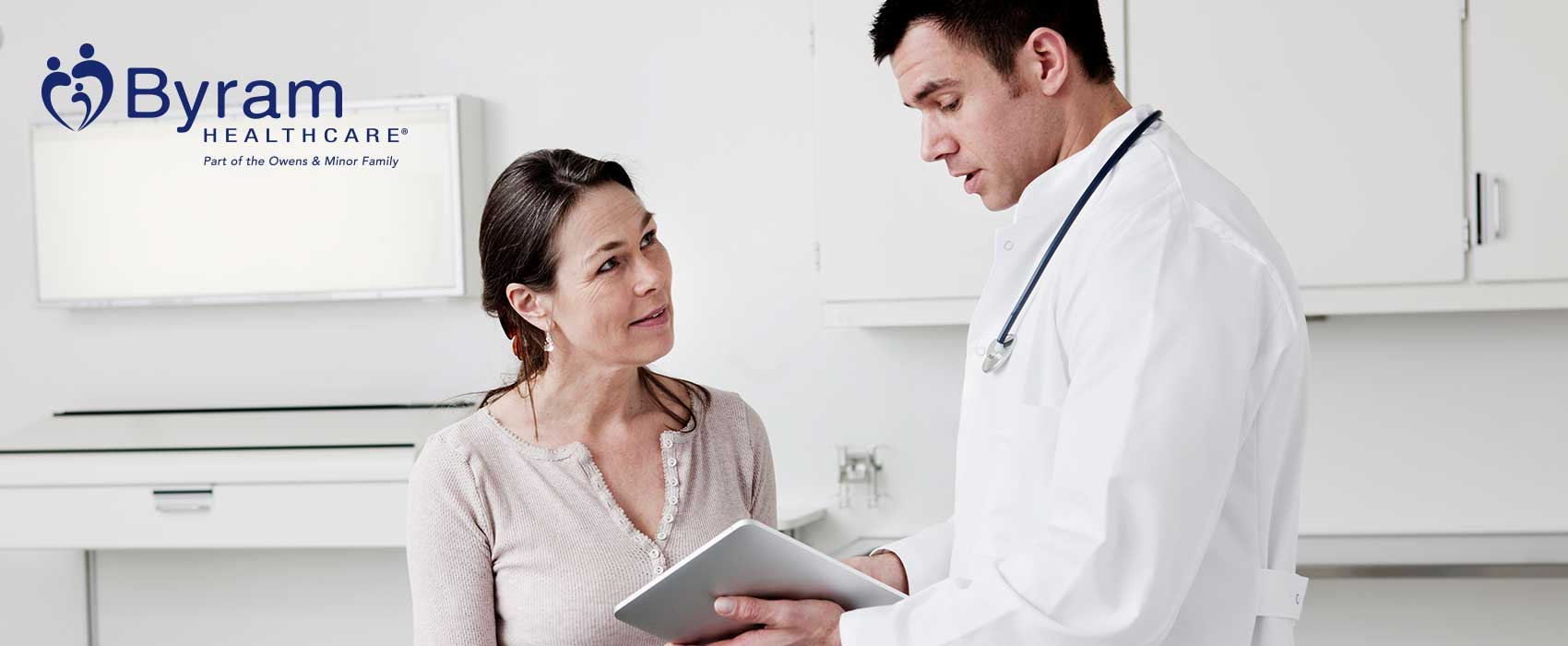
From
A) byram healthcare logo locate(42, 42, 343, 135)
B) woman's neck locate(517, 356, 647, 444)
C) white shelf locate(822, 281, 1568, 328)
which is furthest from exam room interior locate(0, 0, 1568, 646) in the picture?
woman's neck locate(517, 356, 647, 444)

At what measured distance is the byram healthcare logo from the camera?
3076 mm

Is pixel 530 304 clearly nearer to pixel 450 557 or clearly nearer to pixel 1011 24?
pixel 450 557

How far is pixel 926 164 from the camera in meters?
2.60

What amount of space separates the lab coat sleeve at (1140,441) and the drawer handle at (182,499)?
6.88ft

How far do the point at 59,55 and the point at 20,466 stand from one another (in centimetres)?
103

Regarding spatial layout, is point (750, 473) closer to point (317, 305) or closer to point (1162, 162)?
point (1162, 162)

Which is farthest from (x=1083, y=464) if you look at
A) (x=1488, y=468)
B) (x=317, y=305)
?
(x=317, y=305)

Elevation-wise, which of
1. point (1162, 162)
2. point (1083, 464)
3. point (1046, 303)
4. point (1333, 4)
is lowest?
point (1083, 464)

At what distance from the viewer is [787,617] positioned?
1268 millimetres

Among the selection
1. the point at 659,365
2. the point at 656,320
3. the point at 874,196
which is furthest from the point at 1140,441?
the point at 659,365

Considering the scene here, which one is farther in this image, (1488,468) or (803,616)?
(1488,468)

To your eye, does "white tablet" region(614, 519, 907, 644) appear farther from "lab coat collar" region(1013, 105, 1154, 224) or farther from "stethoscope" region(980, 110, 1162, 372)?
"lab coat collar" region(1013, 105, 1154, 224)

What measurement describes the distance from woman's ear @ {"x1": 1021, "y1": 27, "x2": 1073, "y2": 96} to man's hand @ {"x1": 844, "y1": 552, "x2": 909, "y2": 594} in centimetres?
57

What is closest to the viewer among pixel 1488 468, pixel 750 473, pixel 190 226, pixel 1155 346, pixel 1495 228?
pixel 1155 346
